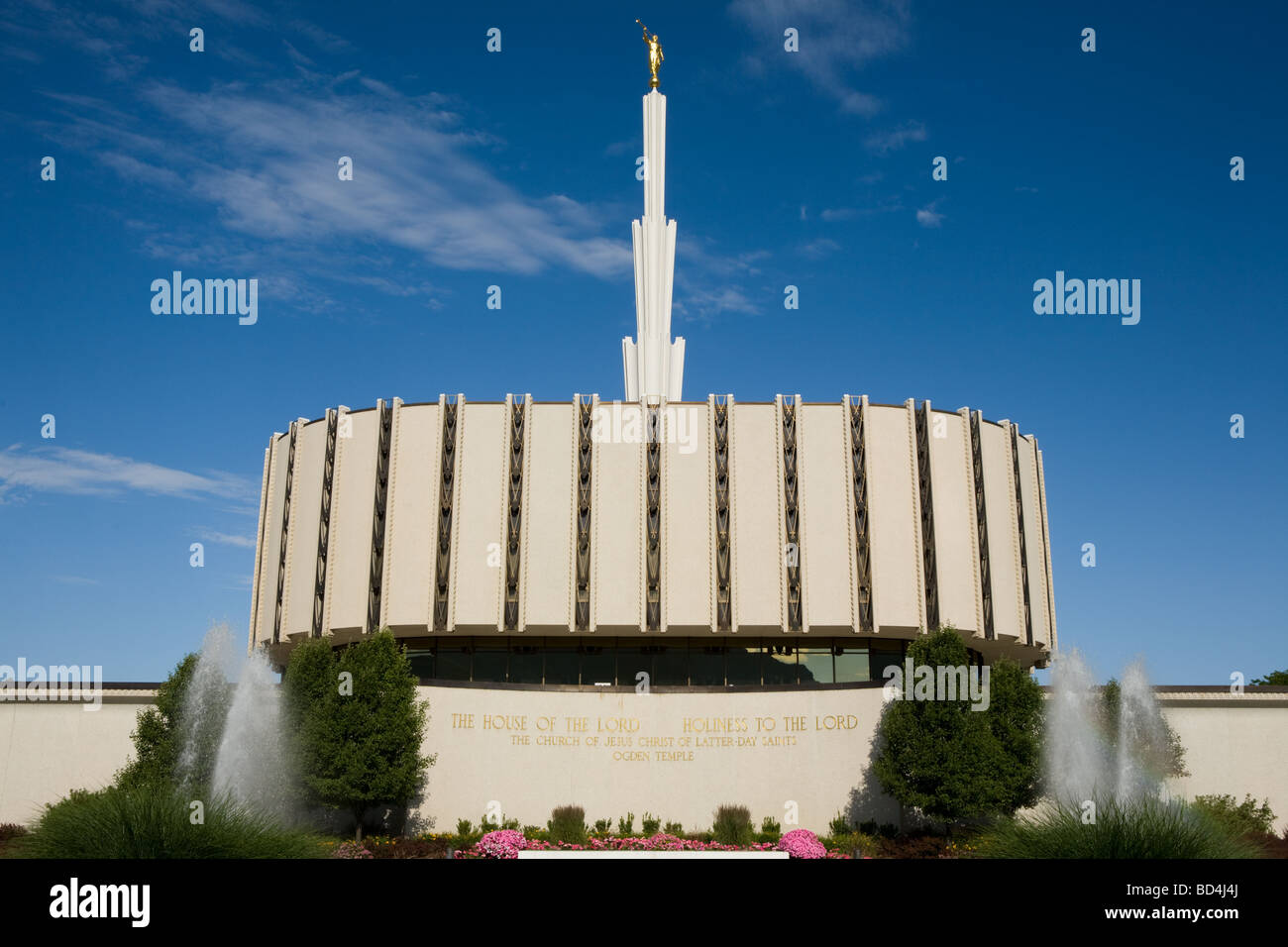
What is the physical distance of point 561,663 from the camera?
51406 millimetres

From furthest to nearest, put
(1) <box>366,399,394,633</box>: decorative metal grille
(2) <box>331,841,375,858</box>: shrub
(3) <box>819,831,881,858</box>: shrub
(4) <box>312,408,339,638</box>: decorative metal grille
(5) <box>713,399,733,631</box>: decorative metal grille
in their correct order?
(4) <box>312,408,339,638</box>: decorative metal grille → (1) <box>366,399,394,633</box>: decorative metal grille → (5) <box>713,399,733,631</box>: decorative metal grille → (3) <box>819,831,881,858</box>: shrub → (2) <box>331,841,375,858</box>: shrub

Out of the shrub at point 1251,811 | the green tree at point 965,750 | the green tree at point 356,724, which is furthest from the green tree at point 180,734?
the shrub at point 1251,811

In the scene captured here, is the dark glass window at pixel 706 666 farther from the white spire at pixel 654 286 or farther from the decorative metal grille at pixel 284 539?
the decorative metal grille at pixel 284 539

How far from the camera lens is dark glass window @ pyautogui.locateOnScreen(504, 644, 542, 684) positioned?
168 feet

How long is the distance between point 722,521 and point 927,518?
1017cm

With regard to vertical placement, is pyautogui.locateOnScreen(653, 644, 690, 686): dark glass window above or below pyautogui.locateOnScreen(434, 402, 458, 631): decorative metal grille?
below

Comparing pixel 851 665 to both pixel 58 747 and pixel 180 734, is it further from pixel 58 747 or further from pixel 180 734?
pixel 58 747

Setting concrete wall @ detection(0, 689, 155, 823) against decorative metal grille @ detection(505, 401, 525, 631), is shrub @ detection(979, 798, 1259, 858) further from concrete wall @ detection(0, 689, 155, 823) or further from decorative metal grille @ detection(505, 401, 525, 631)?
concrete wall @ detection(0, 689, 155, 823)

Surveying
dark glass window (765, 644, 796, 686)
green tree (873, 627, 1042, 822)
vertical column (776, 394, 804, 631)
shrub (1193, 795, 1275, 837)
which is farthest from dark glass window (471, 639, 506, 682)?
shrub (1193, 795, 1275, 837)

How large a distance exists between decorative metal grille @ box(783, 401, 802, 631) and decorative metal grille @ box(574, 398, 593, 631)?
31.1 ft

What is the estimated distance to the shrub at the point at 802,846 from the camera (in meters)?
35.9

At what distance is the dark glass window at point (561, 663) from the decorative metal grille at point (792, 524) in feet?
33.9
